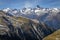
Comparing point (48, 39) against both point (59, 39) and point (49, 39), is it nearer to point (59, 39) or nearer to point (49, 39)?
point (49, 39)

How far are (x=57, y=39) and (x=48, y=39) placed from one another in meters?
6.51

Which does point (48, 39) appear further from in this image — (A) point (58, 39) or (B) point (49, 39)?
(A) point (58, 39)

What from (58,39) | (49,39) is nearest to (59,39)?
(58,39)

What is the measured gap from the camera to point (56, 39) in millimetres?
114188

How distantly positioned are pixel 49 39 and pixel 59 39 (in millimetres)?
9357

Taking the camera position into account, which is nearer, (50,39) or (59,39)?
(59,39)

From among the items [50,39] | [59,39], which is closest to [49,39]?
[50,39]

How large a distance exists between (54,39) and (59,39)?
4.68 m

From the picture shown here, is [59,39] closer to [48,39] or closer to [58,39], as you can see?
[58,39]

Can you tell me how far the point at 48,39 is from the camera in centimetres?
11819

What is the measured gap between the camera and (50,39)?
118 meters

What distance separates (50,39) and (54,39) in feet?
13.2

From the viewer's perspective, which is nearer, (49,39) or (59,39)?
(59,39)

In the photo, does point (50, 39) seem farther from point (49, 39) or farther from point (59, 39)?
point (59, 39)
